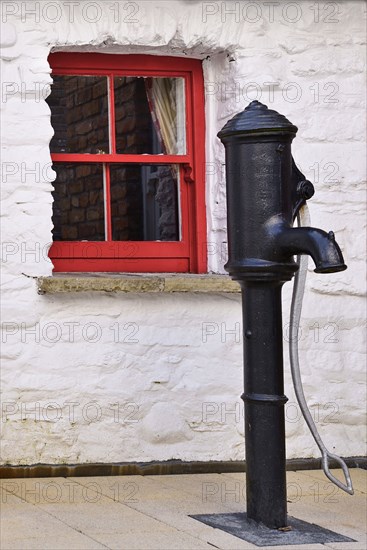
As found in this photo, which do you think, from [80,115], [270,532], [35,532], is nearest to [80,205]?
[80,115]

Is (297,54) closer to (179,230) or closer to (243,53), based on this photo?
(243,53)

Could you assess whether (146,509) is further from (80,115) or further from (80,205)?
Answer: (80,115)

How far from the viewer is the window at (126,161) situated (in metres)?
5.27

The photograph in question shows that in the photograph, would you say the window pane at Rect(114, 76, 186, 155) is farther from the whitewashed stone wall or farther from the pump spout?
the pump spout

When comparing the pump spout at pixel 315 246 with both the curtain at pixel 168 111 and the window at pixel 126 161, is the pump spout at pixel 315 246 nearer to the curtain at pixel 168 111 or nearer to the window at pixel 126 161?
the window at pixel 126 161

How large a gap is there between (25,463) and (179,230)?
1422 millimetres

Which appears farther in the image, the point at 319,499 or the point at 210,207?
the point at 210,207

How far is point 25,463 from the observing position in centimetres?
487

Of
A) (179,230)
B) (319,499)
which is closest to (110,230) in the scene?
(179,230)

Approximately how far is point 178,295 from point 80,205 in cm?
78

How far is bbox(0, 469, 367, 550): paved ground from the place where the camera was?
141 inches

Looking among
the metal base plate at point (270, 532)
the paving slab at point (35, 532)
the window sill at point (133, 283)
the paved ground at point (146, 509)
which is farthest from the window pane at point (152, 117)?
the metal base plate at point (270, 532)

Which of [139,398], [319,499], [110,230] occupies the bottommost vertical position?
[319,499]

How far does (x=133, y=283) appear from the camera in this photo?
491 centimetres
